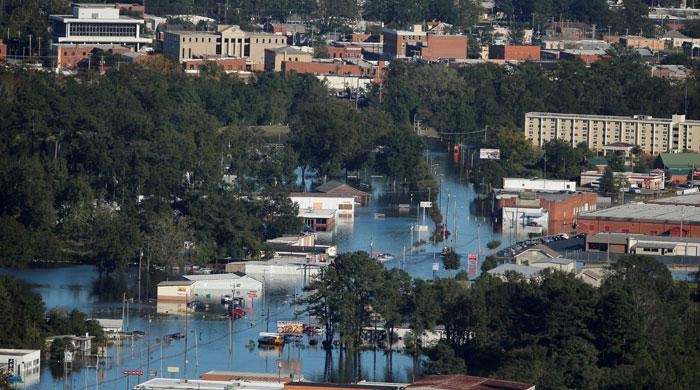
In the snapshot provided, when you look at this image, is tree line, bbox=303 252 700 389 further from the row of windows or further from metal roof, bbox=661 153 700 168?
the row of windows

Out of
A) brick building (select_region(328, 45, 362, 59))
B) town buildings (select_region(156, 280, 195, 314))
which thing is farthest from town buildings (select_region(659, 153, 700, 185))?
brick building (select_region(328, 45, 362, 59))

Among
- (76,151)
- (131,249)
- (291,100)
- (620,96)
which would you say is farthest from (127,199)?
(620,96)

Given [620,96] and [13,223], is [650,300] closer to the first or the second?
[13,223]

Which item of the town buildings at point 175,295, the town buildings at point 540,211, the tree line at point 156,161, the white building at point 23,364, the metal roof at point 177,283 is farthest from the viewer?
the town buildings at point 540,211

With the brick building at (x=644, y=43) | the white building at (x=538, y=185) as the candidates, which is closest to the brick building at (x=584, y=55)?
the brick building at (x=644, y=43)

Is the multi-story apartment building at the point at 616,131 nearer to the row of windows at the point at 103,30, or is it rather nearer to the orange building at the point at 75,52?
the orange building at the point at 75,52

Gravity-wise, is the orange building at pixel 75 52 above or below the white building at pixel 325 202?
above
